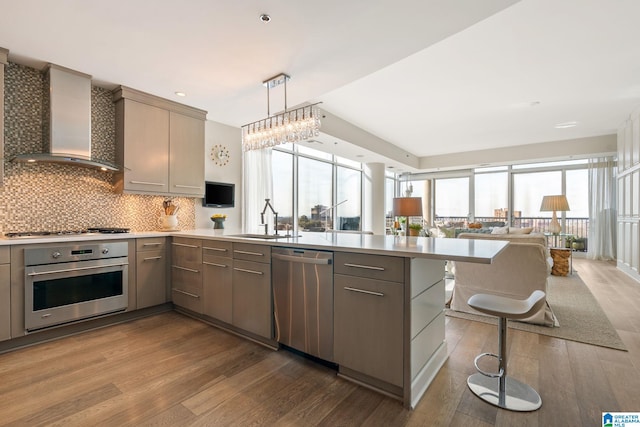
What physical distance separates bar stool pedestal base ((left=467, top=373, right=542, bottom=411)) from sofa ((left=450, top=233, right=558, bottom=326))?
1.03 m

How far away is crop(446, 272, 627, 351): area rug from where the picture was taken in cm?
256

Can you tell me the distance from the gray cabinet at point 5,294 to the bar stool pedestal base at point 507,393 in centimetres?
344

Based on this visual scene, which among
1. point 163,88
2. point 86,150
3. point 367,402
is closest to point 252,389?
point 367,402

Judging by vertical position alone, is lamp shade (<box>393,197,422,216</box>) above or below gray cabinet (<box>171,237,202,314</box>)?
above

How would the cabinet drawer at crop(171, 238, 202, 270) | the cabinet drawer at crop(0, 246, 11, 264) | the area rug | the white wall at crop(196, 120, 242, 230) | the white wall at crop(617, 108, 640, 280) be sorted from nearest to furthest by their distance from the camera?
the cabinet drawer at crop(0, 246, 11, 264)
the area rug
the cabinet drawer at crop(171, 238, 202, 270)
the white wall at crop(196, 120, 242, 230)
the white wall at crop(617, 108, 640, 280)

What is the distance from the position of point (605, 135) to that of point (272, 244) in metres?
7.75

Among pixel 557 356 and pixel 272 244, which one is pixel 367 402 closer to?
pixel 272 244

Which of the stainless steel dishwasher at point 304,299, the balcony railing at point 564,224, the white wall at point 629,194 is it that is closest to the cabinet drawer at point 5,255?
the stainless steel dishwasher at point 304,299

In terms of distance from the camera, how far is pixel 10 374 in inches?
79.9

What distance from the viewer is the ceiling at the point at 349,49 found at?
2.00 meters

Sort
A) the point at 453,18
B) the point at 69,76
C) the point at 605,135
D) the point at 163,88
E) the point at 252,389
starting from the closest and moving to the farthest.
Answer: the point at 252,389
the point at 453,18
the point at 69,76
the point at 163,88
the point at 605,135

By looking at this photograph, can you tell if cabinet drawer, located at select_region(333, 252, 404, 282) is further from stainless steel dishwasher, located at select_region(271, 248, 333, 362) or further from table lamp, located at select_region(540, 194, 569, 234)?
table lamp, located at select_region(540, 194, 569, 234)

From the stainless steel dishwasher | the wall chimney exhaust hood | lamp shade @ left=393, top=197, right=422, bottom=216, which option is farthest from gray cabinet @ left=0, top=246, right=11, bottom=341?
lamp shade @ left=393, top=197, right=422, bottom=216
